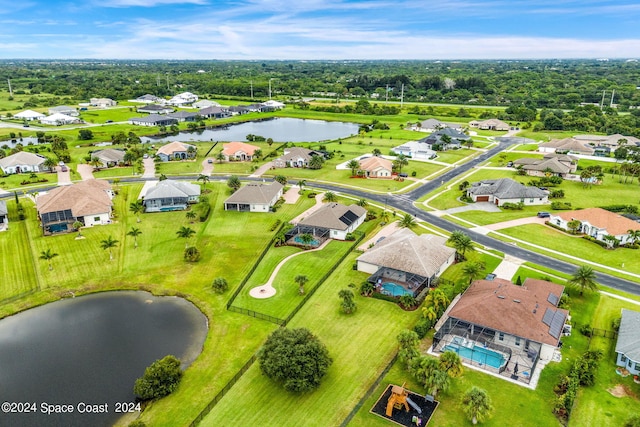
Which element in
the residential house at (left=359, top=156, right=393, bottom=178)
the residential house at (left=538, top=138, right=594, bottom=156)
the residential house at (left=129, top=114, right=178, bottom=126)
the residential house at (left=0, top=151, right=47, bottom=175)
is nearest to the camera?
the residential house at (left=359, top=156, right=393, bottom=178)

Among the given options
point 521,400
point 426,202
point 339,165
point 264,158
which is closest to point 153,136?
point 264,158

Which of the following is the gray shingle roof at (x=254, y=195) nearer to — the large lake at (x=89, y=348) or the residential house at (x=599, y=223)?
the large lake at (x=89, y=348)

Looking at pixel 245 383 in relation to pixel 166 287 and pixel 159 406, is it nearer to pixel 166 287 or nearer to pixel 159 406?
pixel 159 406

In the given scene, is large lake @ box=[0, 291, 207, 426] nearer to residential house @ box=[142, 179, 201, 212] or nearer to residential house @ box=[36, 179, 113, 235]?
residential house @ box=[36, 179, 113, 235]

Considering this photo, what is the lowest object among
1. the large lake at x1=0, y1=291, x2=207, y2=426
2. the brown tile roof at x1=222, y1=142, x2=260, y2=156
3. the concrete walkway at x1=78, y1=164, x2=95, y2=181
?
the large lake at x1=0, y1=291, x2=207, y2=426

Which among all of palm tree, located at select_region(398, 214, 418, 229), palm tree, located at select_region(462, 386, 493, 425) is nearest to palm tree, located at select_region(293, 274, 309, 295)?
palm tree, located at select_region(398, 214, 418, 229)

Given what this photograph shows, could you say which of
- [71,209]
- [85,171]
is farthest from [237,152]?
[71,209]

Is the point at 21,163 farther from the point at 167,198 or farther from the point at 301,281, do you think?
Result: the point at 301,281
